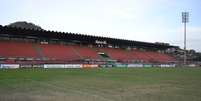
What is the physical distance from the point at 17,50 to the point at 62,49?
13.4m

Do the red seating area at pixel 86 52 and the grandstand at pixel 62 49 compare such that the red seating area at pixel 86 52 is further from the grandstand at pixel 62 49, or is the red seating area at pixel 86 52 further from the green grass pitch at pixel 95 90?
the green grass pitch at pixel 95 90

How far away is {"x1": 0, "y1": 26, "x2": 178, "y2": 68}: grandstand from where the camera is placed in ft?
195

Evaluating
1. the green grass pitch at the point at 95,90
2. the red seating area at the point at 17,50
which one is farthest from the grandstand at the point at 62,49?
the green grass pitch at the point at 95,90

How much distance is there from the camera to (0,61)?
2034 inches

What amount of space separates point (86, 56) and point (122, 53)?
17.6 metres

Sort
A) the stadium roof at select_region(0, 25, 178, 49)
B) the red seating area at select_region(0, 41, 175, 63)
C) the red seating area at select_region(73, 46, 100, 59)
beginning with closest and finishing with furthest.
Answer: the red seating area at select_region(0, 41, 175, 63), the stadium roof at select_region(0, 25, 178, 49), the red seating area at select_region(73, 46, 100, 59)

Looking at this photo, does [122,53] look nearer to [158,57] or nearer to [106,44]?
[106,44]

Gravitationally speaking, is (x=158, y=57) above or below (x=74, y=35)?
below

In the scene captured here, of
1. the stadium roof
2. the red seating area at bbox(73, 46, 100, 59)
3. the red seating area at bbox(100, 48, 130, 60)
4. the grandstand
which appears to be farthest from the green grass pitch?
the red seating area at bbox(100, 48, 130, 60)

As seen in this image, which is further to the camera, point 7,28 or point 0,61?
point 7,28

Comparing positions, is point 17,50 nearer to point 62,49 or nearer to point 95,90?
point 62,49

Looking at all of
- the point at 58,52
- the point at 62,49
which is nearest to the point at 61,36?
the point at 62,49

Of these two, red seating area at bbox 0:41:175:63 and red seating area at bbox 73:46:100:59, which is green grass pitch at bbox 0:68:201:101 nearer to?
red seating area at bbox 0:41:175:63

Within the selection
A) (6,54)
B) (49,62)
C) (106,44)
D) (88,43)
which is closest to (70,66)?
(49,62)
